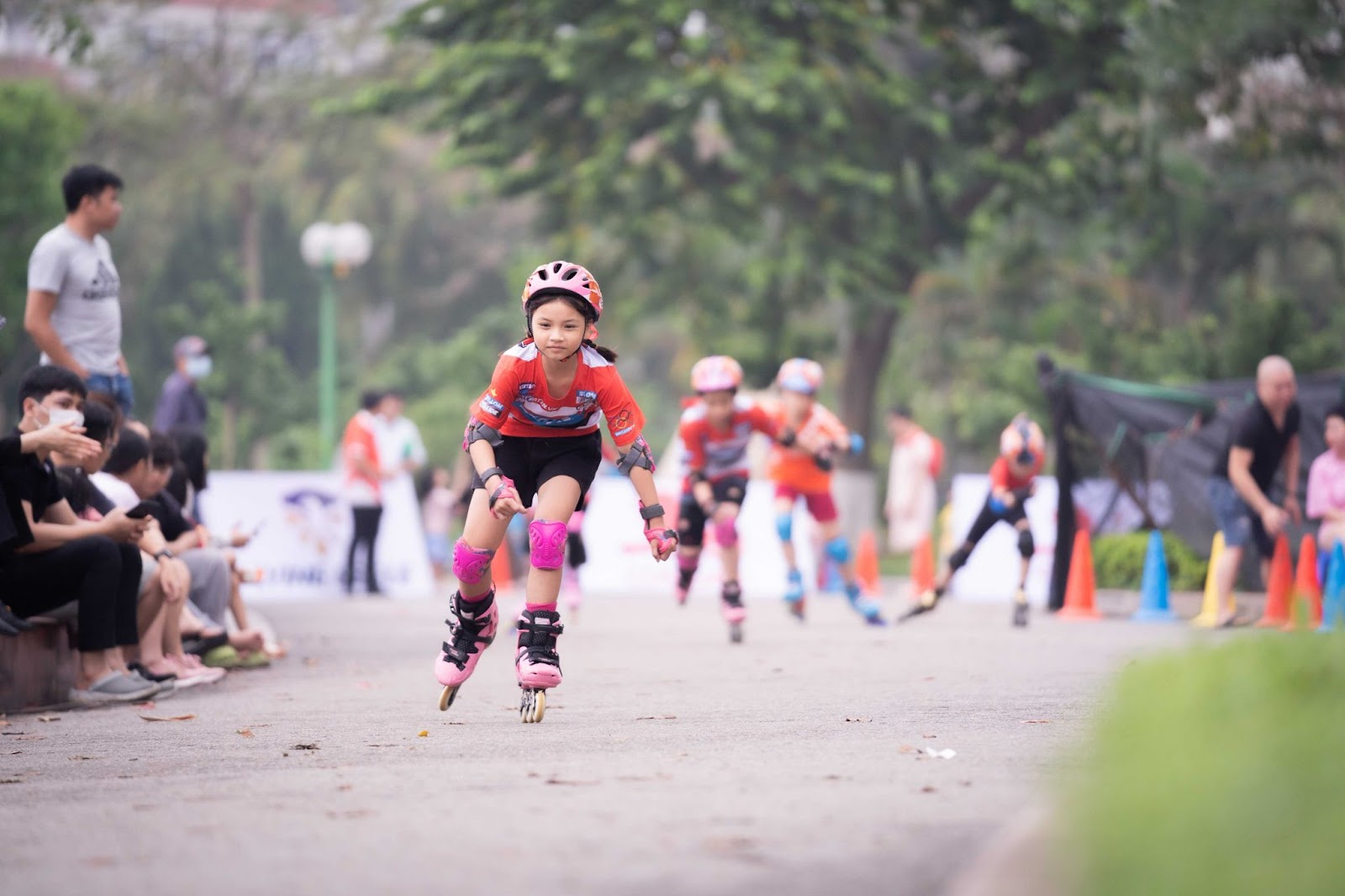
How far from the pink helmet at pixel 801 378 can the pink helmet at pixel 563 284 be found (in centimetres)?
770

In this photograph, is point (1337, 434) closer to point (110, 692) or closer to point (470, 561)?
point (470, 561)

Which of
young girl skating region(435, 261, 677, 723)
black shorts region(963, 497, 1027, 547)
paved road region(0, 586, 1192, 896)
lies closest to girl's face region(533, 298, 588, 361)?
young girl skating region(435, 261, 677, 723)

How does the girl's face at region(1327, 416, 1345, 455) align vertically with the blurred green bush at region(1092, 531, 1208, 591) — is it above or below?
above

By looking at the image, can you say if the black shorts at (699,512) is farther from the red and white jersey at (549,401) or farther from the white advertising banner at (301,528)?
the white advertising banner at (301,528)

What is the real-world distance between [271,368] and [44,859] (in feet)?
144

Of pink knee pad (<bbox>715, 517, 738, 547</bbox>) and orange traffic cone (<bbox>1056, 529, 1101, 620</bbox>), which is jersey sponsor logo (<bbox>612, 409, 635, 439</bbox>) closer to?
pink knee pad (<bbox>715, 517, 738, 547</bbox>)

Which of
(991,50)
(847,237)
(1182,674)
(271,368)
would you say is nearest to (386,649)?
(1182,674)

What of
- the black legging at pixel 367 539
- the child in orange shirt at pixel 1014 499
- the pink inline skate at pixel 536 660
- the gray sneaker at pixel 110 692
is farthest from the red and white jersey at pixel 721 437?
the black legging at pixel 367 539

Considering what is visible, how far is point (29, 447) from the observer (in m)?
8.81

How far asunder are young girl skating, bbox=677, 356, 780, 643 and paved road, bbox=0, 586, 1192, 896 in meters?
3.54

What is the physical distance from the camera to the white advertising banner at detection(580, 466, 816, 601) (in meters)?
24.2

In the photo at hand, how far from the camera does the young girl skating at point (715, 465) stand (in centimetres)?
1518

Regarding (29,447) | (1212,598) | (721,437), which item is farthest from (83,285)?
(1212,598)

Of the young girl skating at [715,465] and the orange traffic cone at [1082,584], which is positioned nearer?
the young girl skating at [715,465]
